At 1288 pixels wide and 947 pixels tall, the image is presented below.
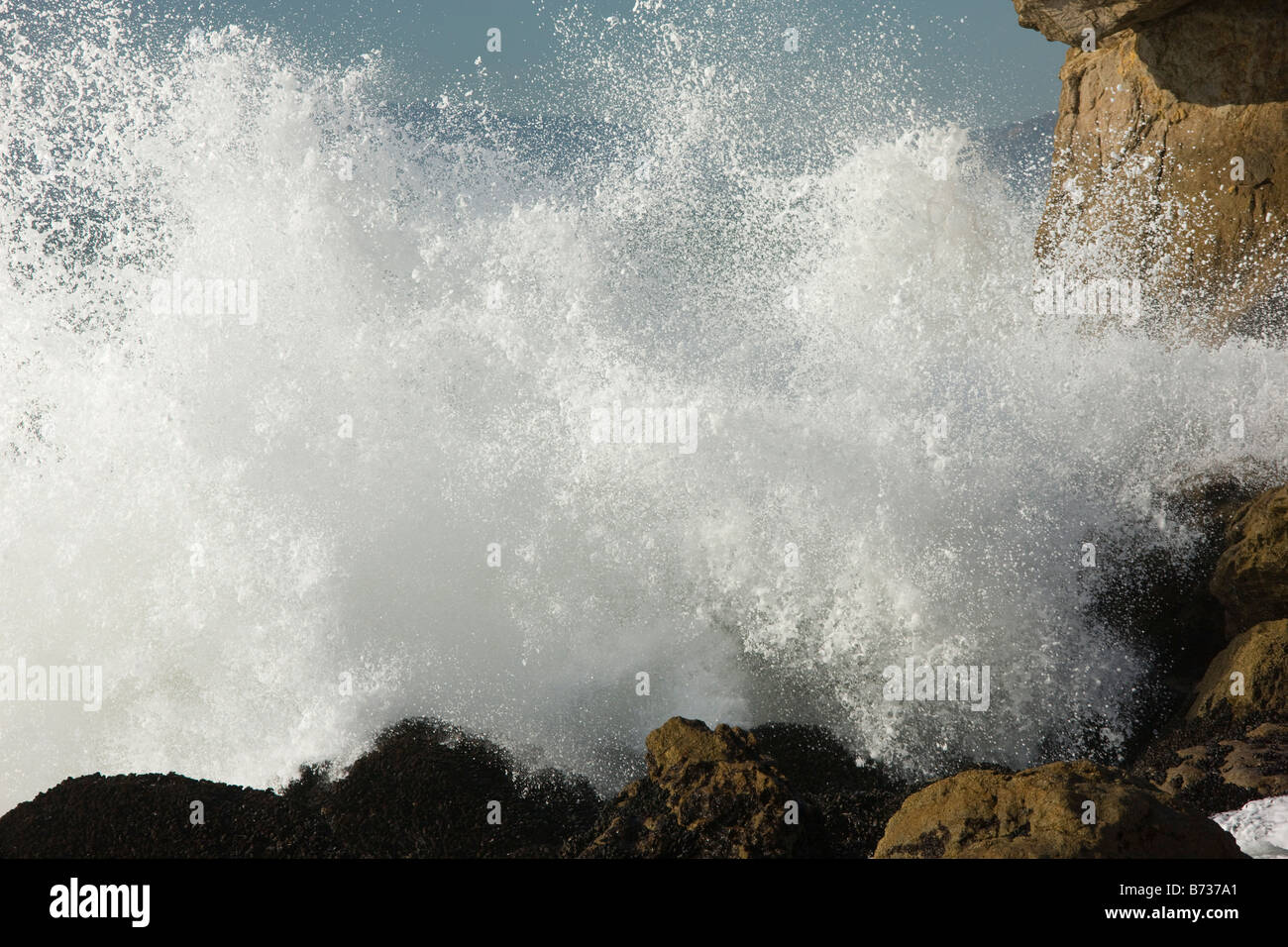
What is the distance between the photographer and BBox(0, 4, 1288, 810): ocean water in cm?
746

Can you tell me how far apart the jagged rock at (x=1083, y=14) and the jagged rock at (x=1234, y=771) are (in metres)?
7.42

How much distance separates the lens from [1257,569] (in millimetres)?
6625

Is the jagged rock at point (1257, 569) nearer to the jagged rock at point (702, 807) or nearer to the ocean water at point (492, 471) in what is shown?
the ocean water at point (492, 471)

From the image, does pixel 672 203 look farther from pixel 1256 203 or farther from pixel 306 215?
pixel 1256 203

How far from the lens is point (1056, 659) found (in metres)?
7.24

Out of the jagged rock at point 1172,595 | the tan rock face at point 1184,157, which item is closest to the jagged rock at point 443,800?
the jagged rock at point 1172,595

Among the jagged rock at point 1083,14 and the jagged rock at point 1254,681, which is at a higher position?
the jagged rock at point 1083,14

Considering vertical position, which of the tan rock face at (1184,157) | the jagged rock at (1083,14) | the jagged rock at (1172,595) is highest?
the jagged rock at (1083,14)

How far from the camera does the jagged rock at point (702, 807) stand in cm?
467

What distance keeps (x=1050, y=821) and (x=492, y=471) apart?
Answer: 648cm

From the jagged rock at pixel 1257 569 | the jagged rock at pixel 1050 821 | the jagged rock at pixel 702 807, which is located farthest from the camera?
the jagged rock at pixel 1257 569

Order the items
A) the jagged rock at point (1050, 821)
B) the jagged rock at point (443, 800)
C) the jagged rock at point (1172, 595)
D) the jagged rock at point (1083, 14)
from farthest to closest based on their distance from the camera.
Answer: the jagged rock at point (1083, 14) → the jagged rock at point (1172, 595) → the jagged rock at point (443, 800) → the jagged rock at point (1050, 821)

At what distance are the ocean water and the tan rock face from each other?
0.91 meters

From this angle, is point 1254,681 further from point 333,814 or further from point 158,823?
point 158,823
